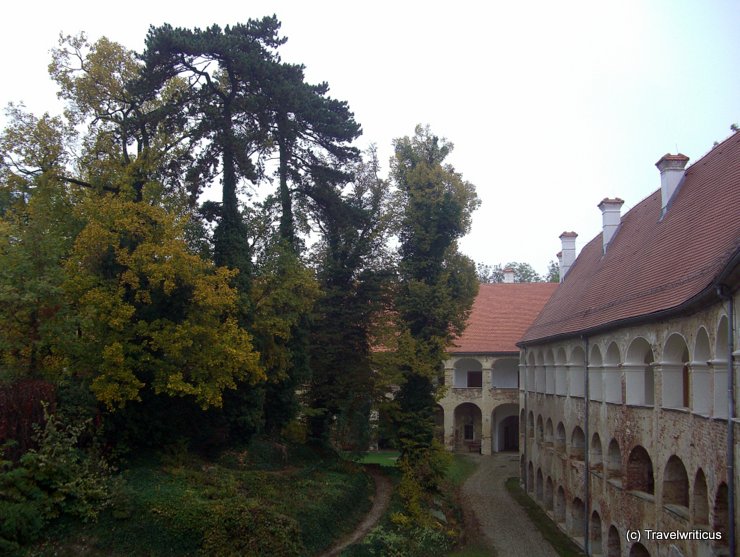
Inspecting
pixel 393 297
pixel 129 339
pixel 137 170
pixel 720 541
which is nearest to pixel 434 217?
pixel 393 297

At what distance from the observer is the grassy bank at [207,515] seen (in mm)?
15102

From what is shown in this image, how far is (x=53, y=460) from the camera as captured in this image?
1534 centimetres

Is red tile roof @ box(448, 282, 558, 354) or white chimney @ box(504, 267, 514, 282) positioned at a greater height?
white chimney @ box(504, 267, 514, 282)

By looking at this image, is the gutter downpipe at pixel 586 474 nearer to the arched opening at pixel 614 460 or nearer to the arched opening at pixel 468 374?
the arched opening at pixel 614 460

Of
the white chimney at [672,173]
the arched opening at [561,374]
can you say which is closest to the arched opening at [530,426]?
the arched opening at [561,374]

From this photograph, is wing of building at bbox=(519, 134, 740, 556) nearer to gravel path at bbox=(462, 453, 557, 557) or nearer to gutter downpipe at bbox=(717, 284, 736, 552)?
gutter downpipe at bbox=(717, 284, 736, 552)

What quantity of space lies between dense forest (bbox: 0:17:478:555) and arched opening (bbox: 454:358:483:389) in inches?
747

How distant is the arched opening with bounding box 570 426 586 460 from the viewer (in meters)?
25.6

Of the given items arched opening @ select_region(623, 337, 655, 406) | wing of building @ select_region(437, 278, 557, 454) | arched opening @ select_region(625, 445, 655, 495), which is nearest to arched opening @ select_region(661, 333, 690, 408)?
arched opening @ select_region(623, 337, 655, 406)

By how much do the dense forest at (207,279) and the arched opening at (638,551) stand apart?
678 centimetres

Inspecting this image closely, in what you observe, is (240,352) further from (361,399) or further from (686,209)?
(686,209)

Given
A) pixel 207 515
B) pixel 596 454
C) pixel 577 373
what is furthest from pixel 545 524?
pixel 207 515

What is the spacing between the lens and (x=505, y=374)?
46500 millimetres

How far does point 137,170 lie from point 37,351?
644cm
